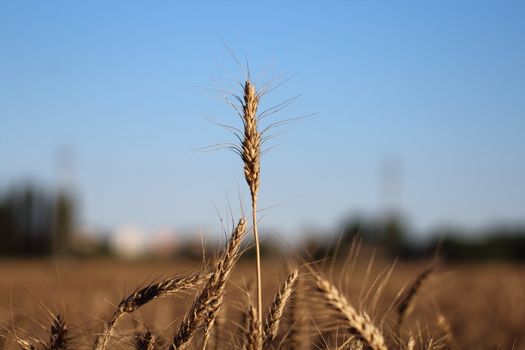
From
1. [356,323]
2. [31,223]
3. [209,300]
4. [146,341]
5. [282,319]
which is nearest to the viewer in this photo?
[356,323]

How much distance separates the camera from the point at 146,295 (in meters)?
2.14

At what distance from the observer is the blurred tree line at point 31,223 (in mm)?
63406

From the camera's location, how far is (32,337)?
7.89 feet

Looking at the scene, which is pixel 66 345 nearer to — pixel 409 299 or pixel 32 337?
pixel 32 337

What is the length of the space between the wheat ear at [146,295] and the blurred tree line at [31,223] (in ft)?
194

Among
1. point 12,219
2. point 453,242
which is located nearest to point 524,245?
point 453,242

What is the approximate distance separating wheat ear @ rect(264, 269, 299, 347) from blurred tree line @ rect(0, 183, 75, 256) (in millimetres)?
59045

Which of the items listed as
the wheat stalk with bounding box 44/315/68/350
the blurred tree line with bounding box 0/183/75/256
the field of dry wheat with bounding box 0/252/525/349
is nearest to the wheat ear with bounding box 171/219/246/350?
the field of dry wheat with bounding box 0/252/525/349

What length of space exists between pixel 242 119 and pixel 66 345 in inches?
34.4

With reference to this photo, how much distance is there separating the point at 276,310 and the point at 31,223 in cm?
7038

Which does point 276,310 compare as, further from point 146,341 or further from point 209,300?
point 146,341

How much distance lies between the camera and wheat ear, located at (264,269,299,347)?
2.26m

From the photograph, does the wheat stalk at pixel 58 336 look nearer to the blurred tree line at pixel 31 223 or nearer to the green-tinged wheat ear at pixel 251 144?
the green-tinged wheat ear at pixel 251 144

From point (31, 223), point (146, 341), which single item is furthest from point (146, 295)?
point (31, 223)
